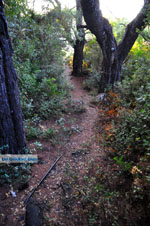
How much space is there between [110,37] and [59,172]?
23.8 ft

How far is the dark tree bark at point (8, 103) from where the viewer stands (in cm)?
265

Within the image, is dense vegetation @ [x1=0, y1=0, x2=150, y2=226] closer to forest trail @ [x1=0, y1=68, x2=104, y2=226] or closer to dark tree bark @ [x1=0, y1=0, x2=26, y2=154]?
forest trail @ [x1=0, y1=68, x2=104, y2=226]

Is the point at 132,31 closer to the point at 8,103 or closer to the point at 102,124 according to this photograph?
the point at 102,124

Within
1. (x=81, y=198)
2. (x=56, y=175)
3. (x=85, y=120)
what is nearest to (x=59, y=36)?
A: (x=85, y=120)

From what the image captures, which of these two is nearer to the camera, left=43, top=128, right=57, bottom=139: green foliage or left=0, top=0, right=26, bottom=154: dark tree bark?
left=0, top=0, right=26, bottom=154: dark tree bark

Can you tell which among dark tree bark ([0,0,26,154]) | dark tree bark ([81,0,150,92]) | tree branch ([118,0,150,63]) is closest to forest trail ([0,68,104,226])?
dark tree bark ([0,0,26,154])

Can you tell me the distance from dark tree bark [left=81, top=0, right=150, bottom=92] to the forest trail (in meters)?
3.80

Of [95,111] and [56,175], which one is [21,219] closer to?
[56,175]

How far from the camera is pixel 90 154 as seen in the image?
4371 mm

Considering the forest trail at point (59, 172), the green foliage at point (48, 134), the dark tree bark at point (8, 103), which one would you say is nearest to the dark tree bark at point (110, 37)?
the forest trail at point (59, 172)

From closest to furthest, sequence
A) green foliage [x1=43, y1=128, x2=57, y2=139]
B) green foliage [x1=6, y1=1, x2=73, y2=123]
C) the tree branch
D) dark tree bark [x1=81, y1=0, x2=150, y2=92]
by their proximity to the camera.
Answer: green foliage [x1=43, y1=128, x2=57, y2=139]
green foliage [x1=6, y1=1, x2=73, y2=123]
dark tree bark [x1=81, y1=0, x2=150, y2=92]
the tree branch

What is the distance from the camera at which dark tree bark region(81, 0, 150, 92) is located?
687 cm

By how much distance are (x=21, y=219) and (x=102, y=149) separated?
2599 millimetres

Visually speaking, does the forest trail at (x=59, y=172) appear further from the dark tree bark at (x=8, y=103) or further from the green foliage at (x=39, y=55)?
the green foliage at (x=39, y=55)
